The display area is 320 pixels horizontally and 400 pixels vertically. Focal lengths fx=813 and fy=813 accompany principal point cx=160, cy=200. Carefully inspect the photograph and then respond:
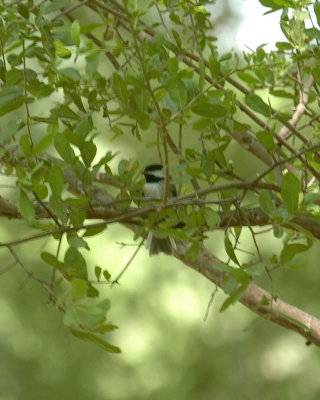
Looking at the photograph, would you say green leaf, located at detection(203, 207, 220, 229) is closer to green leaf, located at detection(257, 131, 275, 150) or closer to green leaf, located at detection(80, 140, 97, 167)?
green leaf, located at detection(257, 131, 275, 150)

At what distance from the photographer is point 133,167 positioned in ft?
5.45

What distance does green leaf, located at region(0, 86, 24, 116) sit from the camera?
5.00 feet

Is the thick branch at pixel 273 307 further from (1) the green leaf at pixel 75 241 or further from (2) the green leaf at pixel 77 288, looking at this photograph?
(2) the green leaf at pixel 77 288

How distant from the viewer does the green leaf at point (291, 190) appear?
1.48 m

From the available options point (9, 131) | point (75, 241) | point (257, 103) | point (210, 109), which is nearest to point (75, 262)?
point (75, 241)

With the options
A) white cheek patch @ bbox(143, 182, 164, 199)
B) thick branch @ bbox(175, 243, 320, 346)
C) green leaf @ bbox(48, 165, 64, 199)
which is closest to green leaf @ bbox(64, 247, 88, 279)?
green leaf @ bbox(48, 165, 64, 199)

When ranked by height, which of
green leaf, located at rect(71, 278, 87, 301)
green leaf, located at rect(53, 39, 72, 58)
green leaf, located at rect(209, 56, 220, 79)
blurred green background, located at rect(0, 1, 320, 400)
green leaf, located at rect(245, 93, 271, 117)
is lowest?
green leaf, located at rect(71, 278, 87, 301)

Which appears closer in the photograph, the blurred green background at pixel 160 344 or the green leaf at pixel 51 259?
the green leaf at pixel 51 259

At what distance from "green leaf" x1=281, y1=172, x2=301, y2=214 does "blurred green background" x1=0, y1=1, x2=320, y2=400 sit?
2739 mm

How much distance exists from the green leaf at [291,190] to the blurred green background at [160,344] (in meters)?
2.74

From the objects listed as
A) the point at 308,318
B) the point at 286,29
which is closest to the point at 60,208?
the point at 286,29

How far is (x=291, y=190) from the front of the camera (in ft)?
4.86

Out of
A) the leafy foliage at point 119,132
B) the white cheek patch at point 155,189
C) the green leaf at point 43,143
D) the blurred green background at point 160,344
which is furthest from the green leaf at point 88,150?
the blurred green background at point 160,344

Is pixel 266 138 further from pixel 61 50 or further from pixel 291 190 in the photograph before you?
pixel 61 50
